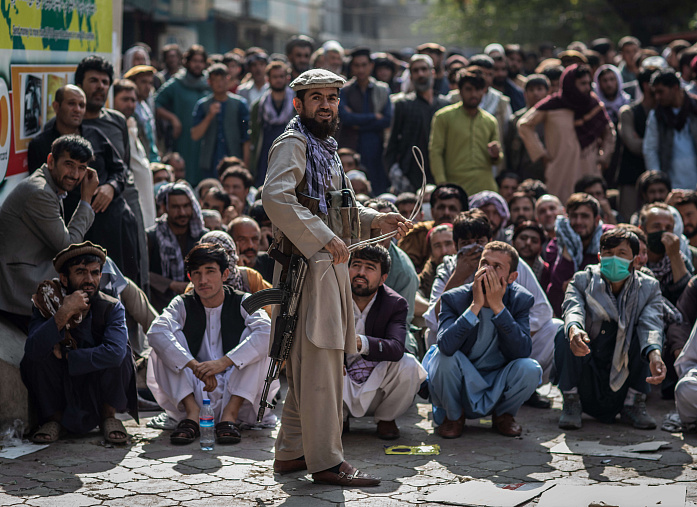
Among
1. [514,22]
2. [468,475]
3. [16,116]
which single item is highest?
[514,22]

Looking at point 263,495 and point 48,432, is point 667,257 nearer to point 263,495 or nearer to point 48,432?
point 263,495

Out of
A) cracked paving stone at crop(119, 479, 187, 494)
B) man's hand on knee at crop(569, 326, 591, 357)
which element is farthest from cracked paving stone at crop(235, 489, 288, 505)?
man's hand on knee at crop(569, 326, 591, 357)

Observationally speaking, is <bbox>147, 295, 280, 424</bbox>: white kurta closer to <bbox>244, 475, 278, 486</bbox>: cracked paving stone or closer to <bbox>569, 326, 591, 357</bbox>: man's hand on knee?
<bbox>244, 475, 278, 486</bbox>: cracked paving stone

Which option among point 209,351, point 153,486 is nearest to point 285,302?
point 153,486

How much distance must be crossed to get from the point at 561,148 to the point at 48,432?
6.41 metres

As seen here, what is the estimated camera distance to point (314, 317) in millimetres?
4969

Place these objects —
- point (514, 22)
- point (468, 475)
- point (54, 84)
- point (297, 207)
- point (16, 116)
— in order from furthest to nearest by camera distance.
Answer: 1. point (514, 22)
2. point (54, 84)
3. point (16, 116)
4. point (468, 475)
5. point (297, 207)

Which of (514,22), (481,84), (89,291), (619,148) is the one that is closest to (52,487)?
(89,291)

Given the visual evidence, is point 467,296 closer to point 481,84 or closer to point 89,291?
point 89,291

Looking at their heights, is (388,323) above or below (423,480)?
above

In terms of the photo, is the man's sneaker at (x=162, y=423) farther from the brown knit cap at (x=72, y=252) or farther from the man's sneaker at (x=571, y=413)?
the man's sneaker at (x=571, y=413)

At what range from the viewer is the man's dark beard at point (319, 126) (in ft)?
16.6

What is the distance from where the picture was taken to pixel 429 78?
10.9m

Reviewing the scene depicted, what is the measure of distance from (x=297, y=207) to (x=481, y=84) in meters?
5.60
